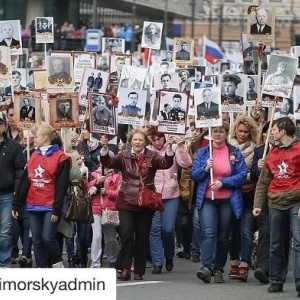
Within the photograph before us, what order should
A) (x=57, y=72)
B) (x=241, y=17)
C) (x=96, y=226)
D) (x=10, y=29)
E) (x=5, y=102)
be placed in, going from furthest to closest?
1. (x=241, y=17)
2. (x=10, y=29)
3. (x=5, y=102)
4. (x=57, y=72)
5. (x=96, y=226)

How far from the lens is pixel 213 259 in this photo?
45.7 ft

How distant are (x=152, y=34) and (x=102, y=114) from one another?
9958 mm

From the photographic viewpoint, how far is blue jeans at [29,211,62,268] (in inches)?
516

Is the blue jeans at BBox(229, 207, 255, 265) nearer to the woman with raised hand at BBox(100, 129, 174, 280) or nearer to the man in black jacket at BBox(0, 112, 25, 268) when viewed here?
the woman with raised hand at BBox(100, 129, 174, 280)

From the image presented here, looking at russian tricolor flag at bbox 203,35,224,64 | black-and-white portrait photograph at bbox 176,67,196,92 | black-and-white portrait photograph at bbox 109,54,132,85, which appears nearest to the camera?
black-and-white portrait photograph at bbox 109,54,132,85

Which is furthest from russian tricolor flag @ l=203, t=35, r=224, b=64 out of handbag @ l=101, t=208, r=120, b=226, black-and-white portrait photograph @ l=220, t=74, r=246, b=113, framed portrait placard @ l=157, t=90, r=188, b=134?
handbag @ l=101, t=208, r=120, b=226

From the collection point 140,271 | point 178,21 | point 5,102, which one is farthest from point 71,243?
point 178,21

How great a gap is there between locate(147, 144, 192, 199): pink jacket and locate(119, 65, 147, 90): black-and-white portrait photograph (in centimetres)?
245

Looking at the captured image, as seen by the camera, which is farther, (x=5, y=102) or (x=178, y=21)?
(x=178, y=21)

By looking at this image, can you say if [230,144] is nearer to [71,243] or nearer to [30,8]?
[71,243]

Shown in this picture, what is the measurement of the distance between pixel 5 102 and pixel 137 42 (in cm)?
3288

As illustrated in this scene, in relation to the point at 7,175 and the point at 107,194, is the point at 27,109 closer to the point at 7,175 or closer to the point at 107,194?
the point at 107,194

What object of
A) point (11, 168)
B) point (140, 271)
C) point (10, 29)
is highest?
point (10, 29)

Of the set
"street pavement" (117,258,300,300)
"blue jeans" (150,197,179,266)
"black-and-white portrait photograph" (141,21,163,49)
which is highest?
"black-and-white portrait photograph" (141,21,163,49)
